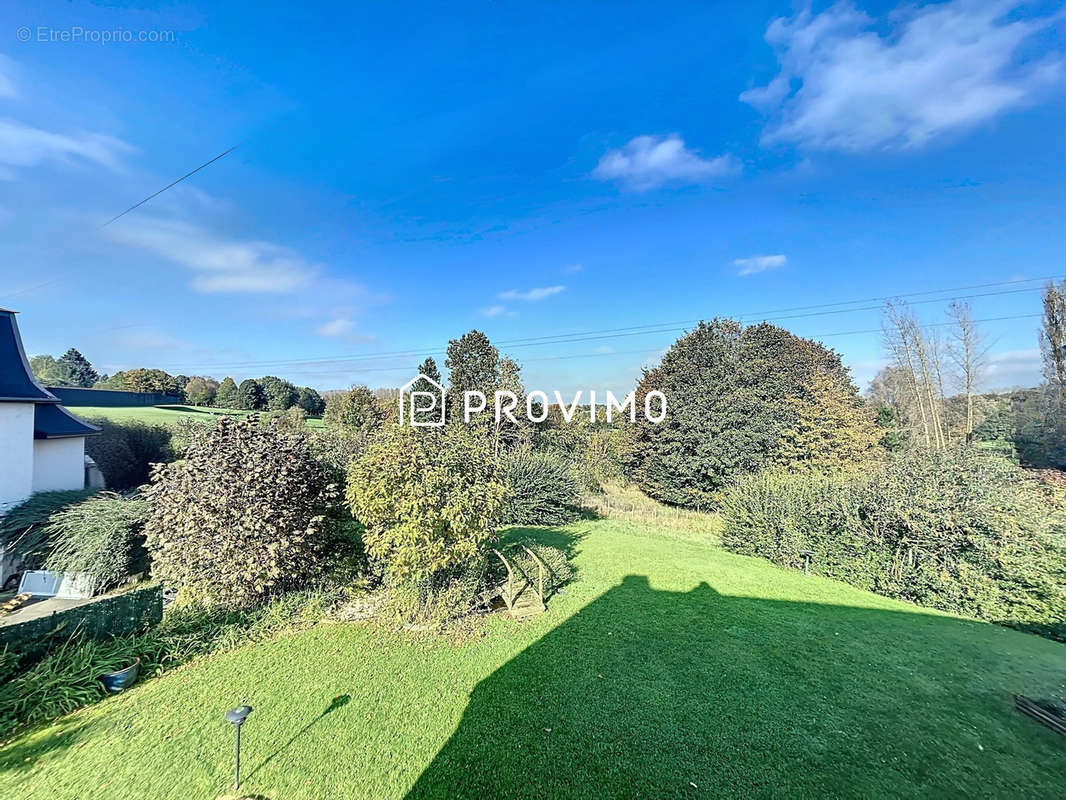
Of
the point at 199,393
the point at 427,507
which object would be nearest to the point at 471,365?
the point at 427,507

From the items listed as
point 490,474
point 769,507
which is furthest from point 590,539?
point 490,474

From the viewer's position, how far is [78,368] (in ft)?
131

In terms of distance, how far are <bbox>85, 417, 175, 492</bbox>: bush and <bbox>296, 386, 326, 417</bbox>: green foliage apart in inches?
919

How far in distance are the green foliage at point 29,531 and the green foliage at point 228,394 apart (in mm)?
29438

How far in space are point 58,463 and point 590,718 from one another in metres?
15.7

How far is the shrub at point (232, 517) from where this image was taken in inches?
228

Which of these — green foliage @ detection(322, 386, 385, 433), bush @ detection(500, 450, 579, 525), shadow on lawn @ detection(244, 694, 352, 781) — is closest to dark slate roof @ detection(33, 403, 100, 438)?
green foliage @ detection(322, 386, 385, 433)

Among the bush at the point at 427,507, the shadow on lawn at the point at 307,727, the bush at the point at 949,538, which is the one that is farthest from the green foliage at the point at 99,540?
the bush at the point at 949,538

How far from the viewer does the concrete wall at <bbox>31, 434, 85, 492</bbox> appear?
10898 mm

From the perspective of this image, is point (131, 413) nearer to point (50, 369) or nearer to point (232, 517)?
point (232, 517)

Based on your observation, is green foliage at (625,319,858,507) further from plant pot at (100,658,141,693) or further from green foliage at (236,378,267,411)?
green foliage at (236,378,267,411)

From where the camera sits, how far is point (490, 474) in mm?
6918

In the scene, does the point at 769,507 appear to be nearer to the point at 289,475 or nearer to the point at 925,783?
the point at 925,783

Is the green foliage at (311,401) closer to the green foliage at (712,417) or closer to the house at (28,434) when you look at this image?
the house at (28,434)
